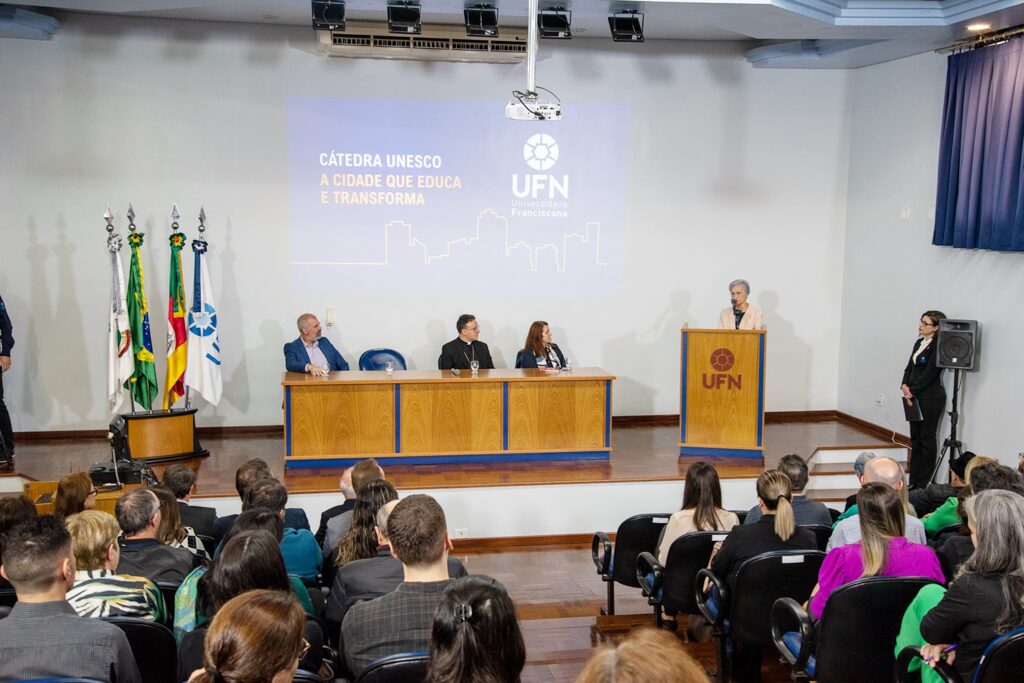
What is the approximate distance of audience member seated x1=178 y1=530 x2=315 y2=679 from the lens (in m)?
2.77

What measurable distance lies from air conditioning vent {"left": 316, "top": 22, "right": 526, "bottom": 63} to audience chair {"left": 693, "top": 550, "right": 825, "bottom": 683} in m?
5.98

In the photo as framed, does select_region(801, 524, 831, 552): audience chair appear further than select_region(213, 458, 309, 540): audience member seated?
No

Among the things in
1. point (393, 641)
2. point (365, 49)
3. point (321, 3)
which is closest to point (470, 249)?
point (365, 49)

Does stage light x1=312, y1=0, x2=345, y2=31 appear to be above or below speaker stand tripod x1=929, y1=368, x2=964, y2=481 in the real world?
above

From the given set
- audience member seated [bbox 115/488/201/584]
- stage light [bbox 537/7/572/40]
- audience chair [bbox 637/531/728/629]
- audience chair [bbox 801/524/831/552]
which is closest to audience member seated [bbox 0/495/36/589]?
audience member seated [bbox 115/488/201/584]

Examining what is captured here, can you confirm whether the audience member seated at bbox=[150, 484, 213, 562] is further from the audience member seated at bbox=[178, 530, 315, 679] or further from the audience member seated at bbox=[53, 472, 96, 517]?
the audience member seated at bbox=[178, 530, 315, 679]

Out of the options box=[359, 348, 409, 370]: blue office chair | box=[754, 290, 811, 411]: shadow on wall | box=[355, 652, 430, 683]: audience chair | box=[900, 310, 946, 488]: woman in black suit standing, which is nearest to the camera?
box=[355, 652, 430, 683]: audience chair

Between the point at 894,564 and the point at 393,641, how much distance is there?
1.92 metres

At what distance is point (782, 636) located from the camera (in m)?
3.85

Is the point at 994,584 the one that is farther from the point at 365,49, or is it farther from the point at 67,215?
the point at 67,215

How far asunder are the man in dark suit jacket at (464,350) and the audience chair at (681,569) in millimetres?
3942

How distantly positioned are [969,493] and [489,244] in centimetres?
570

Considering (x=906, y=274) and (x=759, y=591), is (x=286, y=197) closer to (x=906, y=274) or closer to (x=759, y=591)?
(x=906, y=274)

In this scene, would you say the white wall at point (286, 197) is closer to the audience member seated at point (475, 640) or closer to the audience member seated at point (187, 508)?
the audience member seated at point (187, 508)
